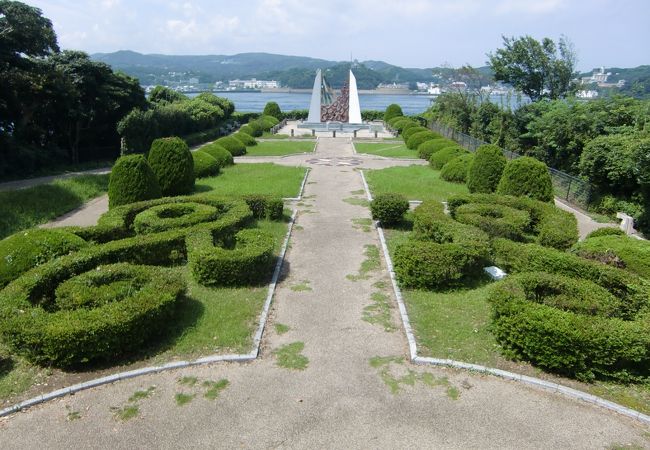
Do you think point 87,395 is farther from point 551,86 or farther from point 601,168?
point 551,86

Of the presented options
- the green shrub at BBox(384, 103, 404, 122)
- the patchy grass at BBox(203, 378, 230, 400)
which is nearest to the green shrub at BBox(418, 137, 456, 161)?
the patchy grass at BBox(203, 378, 230, 400)

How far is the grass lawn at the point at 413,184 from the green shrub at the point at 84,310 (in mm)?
12452

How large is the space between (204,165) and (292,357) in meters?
17.0

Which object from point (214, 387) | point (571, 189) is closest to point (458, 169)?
point (571, 189)

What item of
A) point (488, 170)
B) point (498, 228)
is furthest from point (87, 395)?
point (488, 170)

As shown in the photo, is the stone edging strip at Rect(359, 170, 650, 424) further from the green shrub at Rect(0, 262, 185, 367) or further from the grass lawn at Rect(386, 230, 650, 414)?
the green shrub at Rect(0, 262, 185, 367)

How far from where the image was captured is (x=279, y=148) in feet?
116

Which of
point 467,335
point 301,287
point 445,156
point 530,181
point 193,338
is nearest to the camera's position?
point 193,338

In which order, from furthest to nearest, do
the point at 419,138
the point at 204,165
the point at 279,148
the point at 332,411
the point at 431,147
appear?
the point at 279,148
the point at 419,138
the point at 431,147
the point at 204,165
the point at 332,411

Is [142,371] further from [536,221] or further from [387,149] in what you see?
[387,149]

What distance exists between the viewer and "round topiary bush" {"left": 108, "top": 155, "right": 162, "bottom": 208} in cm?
1562

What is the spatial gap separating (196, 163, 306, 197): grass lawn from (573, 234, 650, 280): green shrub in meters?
11.0

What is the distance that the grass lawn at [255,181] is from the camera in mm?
20000

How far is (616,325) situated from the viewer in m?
7.28
